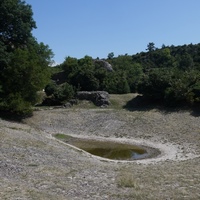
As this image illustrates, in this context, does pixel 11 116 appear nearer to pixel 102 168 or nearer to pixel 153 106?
pixel 153 106

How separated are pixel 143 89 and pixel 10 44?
70.2 ft

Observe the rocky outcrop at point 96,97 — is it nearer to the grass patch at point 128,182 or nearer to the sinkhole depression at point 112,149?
the sinkhole depression at point 112,149

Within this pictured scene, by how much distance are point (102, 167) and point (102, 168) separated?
565 millimetres

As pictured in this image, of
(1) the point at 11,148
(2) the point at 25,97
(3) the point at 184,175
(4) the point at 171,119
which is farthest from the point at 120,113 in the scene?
(3) the point at 184,175

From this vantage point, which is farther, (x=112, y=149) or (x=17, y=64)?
(x=17, y=64)

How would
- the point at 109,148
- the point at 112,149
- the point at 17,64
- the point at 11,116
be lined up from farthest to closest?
the point at 11,116, the point at 17,64, the point at 109,148, the point at 112,149

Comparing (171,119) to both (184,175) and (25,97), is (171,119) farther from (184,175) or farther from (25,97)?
(184,175)

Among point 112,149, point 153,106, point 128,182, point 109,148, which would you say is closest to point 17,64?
point 109,148

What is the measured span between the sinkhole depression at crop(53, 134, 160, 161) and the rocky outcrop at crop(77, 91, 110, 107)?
51.3ft

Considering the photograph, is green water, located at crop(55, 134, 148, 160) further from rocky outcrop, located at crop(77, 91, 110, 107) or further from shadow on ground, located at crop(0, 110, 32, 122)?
rocky outcrop, located at crop(77, 91, 110, 107)

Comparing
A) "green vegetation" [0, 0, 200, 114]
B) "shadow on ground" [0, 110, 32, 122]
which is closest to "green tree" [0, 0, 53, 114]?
"green vegetation" [0, 0, 200, 114]

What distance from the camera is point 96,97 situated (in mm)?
55469

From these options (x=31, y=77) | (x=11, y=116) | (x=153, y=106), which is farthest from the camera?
(x=153, y=106)

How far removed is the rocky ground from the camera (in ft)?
46.9
